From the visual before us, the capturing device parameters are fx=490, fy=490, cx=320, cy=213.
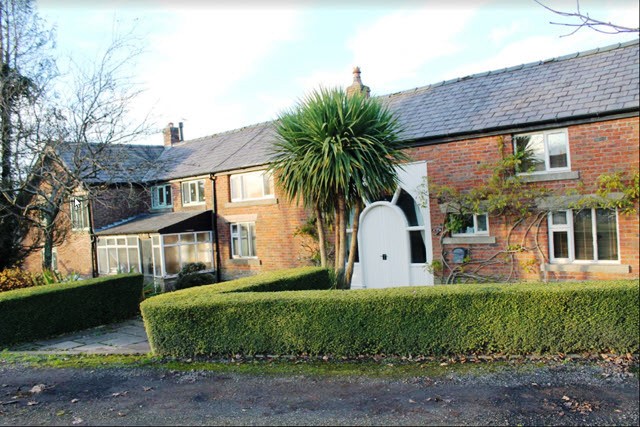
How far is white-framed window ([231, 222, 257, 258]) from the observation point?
1795 centimetres

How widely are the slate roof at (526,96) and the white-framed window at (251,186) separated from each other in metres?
0.82

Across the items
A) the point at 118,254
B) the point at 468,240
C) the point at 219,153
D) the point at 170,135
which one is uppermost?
the point at 170,135

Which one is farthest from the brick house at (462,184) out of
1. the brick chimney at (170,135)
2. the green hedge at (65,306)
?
the brick chimney at (170,135)

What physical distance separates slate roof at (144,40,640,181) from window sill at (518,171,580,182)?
3.93 ft

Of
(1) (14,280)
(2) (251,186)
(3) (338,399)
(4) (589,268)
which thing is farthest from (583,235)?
(1) (14,280)

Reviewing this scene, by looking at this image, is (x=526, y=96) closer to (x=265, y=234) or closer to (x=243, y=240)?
(x=265, y=234)

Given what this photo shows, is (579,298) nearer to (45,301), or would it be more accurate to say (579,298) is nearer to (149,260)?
(45,301)

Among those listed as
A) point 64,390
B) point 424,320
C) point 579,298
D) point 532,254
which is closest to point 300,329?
point 424,320

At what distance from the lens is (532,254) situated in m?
11.7

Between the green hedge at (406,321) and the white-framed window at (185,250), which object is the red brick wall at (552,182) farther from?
the white-framed window at (185,250)

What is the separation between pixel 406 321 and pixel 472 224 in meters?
5.81

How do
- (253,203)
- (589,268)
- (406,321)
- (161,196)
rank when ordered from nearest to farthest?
(406,321) < (589,268) < (253,203) < (161,196)

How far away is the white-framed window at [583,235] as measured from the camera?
10750 millimetres

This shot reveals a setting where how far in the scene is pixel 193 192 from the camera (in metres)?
20.3
